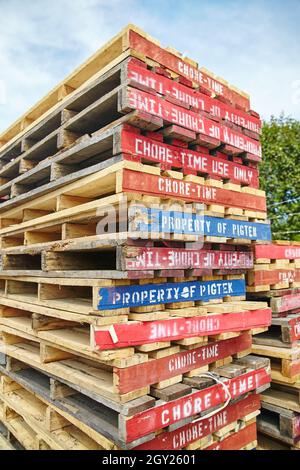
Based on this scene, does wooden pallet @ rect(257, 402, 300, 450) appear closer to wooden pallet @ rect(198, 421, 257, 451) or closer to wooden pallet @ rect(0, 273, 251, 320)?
wooden pallet @ rect(198, 421, 257, 451)

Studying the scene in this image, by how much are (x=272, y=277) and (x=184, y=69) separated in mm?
2340

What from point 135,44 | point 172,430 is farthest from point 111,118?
point 172,430

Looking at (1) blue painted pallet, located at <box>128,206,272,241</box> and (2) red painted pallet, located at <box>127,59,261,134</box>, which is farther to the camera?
(2) red painted pallet, located at <box>127,59,261,134</box>

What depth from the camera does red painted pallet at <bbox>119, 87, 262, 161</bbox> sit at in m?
2.66

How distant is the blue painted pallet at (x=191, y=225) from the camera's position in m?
2.53

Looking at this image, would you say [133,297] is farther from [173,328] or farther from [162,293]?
[173,328]

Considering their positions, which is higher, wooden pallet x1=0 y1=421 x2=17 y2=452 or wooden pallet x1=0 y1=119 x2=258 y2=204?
wooden pallet x1=0 y1=119 x2=258 y2=204

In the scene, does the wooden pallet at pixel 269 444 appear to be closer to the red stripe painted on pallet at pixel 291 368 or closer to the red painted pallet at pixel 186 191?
the red stripe painted on pallet at pixel 291 368

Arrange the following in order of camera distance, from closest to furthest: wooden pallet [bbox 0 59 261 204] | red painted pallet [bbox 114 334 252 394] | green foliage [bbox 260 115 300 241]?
red painted pallet [bbox 114 334 252 394]
wooden pallet [bbox 0 59 261 204]
green foliage [bbox 260 115 300 241]

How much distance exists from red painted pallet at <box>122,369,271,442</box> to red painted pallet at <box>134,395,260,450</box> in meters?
0.17

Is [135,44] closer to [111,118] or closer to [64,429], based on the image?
[111,118]

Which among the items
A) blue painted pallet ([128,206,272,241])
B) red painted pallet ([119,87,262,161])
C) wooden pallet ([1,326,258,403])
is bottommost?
wooden pallet ([1,326,258,403])

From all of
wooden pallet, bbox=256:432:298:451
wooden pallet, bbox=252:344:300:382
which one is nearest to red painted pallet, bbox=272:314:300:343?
wooden pallet, bbox=252:344:300:382

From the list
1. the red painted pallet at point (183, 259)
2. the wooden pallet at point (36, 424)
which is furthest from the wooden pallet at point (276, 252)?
the wooden pallet at point (36, 424)
